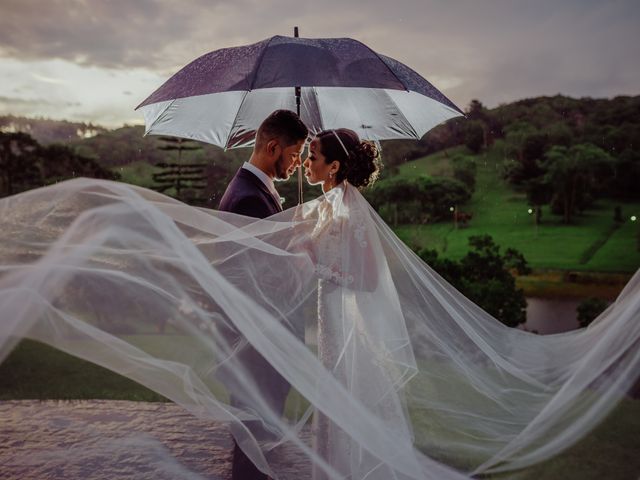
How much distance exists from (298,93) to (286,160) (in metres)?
0.68

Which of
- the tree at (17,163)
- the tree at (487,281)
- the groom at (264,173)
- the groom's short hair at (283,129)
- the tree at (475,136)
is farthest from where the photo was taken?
the tree at (475,136)

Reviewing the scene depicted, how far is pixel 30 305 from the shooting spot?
1.89m

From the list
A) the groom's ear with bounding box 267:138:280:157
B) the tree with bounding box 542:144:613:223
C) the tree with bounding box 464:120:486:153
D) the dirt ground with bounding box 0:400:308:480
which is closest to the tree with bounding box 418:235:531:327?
the tree with bounding box 542:144:613:223

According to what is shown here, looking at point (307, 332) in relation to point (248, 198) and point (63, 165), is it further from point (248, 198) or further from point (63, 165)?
point (63, 165)

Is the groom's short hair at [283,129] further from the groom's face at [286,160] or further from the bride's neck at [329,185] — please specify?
the bride's neck at [329,185]

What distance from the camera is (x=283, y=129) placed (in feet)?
9.05

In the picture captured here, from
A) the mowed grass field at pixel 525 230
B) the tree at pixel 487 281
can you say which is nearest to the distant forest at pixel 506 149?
the mowed grass field at pixel 525 230

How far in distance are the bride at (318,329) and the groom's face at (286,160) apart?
28cm

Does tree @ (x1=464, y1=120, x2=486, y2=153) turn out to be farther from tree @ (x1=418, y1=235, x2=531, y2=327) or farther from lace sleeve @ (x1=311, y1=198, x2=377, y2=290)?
lace sleeve @ (x1=311, y1=198, x2=377, y2=290)

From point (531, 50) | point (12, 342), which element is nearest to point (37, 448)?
point (12, 342)

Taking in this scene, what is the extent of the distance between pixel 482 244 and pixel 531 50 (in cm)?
305

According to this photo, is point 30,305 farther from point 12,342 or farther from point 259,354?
point 259,354

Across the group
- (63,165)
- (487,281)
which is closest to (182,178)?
(63,165)

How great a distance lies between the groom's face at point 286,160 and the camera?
9.10 ft
